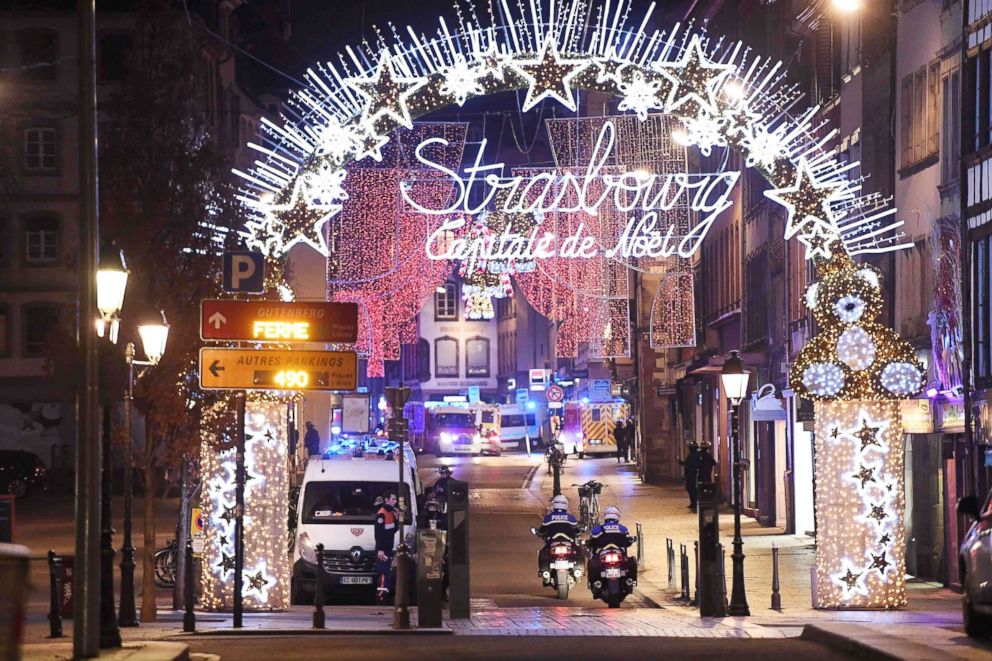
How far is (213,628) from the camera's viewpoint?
20859mm

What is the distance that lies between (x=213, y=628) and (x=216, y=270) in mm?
6771

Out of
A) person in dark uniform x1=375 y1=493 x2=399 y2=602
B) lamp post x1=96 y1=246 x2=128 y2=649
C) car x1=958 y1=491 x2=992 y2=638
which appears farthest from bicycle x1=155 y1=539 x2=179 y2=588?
car x1=958 y1=491 x2=992 y2=638

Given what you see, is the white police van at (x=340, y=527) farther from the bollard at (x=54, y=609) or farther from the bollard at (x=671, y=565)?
the bollard at (x=54, y=609)

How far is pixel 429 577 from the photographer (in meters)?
22.7

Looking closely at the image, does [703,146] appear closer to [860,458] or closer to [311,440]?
[860,458]

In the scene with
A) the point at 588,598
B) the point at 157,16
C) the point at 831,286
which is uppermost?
the point at 157,16

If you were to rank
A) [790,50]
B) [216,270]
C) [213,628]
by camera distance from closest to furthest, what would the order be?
[213,628] → [216,270] → [790,50]

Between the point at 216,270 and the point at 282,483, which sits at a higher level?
the point at 216,270

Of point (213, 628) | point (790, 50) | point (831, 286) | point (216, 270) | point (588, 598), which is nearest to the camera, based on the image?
point (213, 628)

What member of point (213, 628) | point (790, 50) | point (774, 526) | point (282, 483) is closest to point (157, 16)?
point (282, 483)

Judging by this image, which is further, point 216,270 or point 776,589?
point 216,270

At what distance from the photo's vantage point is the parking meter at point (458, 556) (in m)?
24.2

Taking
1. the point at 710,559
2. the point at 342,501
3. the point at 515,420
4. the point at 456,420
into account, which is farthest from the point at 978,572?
the point at 515,420

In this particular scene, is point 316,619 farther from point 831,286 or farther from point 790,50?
point 790,50
